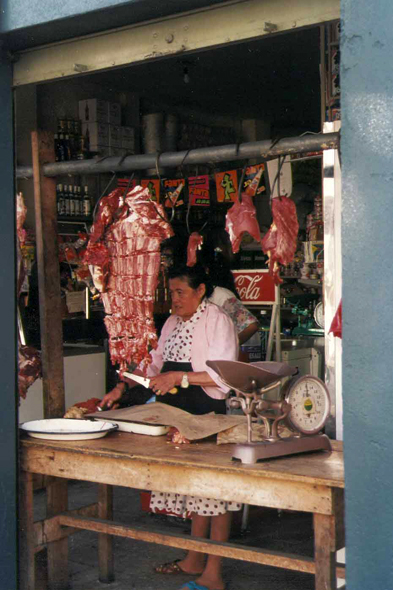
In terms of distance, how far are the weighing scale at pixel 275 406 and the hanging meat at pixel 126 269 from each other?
0.96 m

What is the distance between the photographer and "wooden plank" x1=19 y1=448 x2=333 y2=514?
9.12 ft

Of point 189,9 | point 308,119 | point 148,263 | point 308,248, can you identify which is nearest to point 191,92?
point 308,119

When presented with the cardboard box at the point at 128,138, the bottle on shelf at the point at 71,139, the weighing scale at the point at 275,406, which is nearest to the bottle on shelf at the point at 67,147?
the bottle on shelf at the point at 71,139

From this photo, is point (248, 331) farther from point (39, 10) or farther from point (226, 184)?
point (39, 10)

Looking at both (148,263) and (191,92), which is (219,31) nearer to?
(148,263)

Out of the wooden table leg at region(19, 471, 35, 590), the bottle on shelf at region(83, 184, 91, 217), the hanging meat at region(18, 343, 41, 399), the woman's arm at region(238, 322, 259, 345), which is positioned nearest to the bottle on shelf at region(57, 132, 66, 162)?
the bottle on shelf at region(83, 184, 91, 217)

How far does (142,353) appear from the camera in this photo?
13.0 feet

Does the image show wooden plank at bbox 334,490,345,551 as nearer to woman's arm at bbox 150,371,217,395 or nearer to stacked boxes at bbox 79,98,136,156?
woman's arm at bbox 150,371,217,395

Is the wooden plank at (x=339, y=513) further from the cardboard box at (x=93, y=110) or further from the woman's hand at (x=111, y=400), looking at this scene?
the cardboard box at (x=93, y=110)

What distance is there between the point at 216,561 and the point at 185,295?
145 centimetres

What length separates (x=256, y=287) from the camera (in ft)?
20.9

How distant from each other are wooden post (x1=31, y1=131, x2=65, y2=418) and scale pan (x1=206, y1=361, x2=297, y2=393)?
1223 millimetres

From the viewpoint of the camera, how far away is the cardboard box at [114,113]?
9102 mm

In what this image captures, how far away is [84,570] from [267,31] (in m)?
3.24
